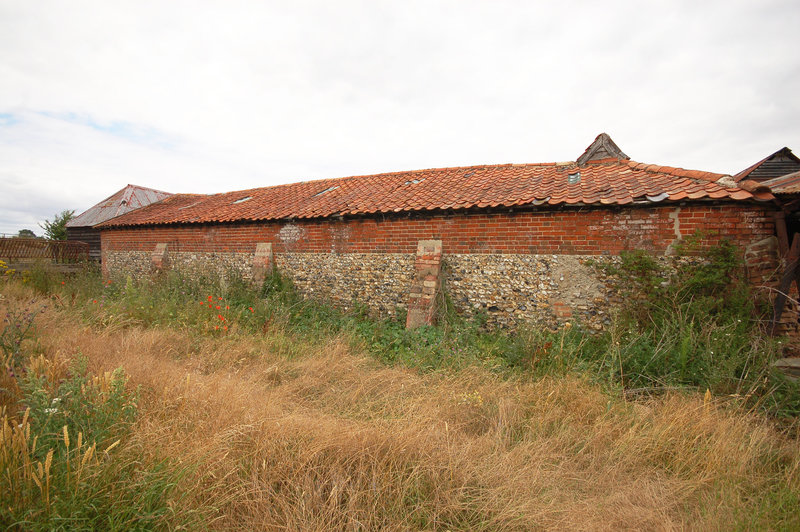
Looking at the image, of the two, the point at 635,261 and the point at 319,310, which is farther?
the point at 319,310

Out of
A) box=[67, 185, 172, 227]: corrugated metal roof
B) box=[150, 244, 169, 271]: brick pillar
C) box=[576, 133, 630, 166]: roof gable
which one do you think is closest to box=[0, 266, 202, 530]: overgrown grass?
box=[150, 244, 169, 271]: brick pillar

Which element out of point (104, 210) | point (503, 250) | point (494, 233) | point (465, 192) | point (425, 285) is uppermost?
point (104, 210)

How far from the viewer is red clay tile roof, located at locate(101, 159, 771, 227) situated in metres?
6.12

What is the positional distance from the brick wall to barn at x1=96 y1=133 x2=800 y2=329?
21mm

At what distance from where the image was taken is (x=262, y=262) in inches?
380

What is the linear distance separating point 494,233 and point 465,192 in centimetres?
155

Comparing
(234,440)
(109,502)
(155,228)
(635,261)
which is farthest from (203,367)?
(155,228)

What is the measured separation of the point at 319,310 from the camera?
27.4ft

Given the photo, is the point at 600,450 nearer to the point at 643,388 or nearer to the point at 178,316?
the point at 643,388

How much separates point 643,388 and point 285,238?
812cm

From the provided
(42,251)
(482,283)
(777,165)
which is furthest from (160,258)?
(777,165)

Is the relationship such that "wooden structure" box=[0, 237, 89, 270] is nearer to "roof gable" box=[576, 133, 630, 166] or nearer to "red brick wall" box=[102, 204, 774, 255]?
"red brick wall" box=[102, 204, 774, 255]

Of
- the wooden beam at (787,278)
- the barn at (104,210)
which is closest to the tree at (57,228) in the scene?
the barn at (104,210)

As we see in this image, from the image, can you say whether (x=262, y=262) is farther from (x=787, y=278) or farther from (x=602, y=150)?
(x=787, y=278)
